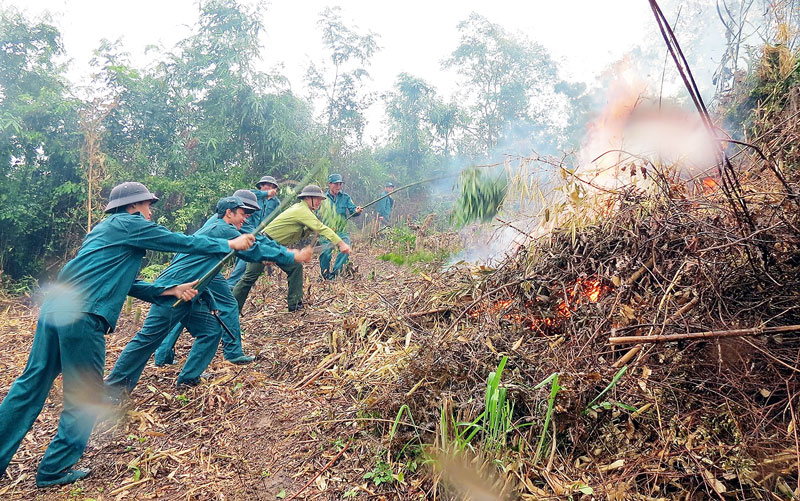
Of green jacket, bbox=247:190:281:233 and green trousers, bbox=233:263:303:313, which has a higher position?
green jacket, bbox=247:190:281:233

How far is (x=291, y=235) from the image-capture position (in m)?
5.91

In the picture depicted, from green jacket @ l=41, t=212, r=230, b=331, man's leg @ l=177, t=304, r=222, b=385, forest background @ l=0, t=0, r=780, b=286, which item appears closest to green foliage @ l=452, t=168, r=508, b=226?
forest background @ l=0, t=0, r=780, b=286

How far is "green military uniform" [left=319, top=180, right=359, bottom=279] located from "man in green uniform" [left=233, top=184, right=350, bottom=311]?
118 cm

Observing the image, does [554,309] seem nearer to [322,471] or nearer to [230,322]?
[322,471]

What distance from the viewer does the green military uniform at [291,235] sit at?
561 centimetres

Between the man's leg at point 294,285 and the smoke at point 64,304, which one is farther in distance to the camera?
the man's leg at point 294,285

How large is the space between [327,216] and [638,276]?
4.79m

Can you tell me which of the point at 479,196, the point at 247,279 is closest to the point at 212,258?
the point at 247,279

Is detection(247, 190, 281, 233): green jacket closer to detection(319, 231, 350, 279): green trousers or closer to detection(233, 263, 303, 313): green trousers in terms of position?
detection(233, 263, 303, 313): green trousers

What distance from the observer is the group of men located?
9.18ft

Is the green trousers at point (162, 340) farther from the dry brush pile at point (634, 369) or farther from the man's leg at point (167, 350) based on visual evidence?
the dry brush pile at point (634, 369)

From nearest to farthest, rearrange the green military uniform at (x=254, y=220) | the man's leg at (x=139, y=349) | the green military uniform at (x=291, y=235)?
the man's leg at (x=139, y=349)
the green military uniform at (x=254, y=220)
the green military uniform at (x=291, y=235)

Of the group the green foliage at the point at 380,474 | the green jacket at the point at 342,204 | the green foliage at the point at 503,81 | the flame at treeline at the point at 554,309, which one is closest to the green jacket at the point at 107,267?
the green foliage at the point at 380,474

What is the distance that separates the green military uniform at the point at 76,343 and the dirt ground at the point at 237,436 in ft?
0.97
